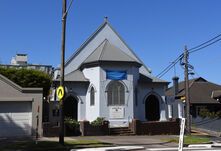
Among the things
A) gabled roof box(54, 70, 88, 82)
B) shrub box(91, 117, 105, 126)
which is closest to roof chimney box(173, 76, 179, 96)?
gabled roof box(54, 70, 88, 82)

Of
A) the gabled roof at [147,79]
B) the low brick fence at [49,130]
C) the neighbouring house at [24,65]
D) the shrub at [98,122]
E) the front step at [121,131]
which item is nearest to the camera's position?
the low brick fence at [49,130]

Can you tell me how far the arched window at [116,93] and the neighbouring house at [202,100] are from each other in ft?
35.4

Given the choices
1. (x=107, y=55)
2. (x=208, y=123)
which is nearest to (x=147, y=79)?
(x=107, y=55)

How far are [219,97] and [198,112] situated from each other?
3.29 m

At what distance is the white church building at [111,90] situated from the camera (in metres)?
33.8

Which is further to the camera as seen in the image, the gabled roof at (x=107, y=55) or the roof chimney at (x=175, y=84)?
the roof chimney at (x=175, y=84)

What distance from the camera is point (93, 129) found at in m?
30.3

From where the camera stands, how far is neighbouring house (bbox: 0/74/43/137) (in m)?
26.8

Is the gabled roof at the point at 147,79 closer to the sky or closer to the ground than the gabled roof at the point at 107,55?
closer to the ground

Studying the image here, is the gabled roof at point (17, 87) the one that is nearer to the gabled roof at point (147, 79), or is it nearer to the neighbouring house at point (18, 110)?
the neighbouring house at point (18, 110)

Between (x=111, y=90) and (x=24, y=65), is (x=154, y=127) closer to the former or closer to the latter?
(x=111, y=90)

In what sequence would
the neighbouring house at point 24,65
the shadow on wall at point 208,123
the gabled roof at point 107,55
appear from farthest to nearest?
the neighbouring house at point 24,65, the shadow on wall at point 208,123, the gabled roof at point 107,55

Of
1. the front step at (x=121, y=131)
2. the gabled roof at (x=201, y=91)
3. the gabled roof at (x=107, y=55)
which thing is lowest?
the front step at (x=121, y=131)

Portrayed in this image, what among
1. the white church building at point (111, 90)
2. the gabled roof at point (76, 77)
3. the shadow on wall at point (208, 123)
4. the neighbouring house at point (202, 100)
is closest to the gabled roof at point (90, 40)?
the white church building at point (111, 90)
